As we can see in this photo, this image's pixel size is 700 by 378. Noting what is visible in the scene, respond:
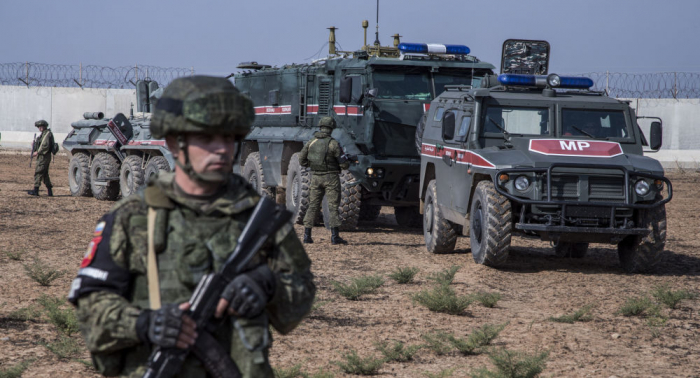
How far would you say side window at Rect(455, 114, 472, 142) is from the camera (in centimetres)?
1025

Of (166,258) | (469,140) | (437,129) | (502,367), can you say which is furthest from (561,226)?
(166,258)

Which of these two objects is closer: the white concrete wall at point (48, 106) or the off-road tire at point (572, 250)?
the off-road tire at point (572, 250)

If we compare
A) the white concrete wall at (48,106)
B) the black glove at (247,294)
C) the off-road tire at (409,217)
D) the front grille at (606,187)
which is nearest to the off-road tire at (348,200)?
the off-road tire at (409,217)

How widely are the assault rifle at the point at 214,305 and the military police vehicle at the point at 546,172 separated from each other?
704cm

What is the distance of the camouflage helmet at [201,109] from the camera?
8.07ft

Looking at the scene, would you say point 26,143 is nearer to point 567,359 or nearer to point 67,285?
point 67,285

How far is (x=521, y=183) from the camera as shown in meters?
9.36

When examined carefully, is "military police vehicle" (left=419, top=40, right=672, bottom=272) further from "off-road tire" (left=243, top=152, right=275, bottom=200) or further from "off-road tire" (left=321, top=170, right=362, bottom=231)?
"off-road tire" (left=243, top=152, right=275, bottom=200)

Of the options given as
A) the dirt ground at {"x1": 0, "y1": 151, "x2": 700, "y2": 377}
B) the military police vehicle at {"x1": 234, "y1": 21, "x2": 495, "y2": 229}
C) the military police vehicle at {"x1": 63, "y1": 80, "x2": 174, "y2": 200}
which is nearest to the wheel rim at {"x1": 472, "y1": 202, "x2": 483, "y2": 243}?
the dirt ground at {"x1": 0, "y1": 151, "x2": 700, "y2": 377}

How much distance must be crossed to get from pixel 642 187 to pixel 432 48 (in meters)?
5.06

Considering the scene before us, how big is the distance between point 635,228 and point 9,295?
6.65 metres

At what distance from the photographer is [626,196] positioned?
9.34m

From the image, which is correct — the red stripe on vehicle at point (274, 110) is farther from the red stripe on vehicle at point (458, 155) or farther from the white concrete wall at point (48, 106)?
the white concrete wall at point (48, 106)

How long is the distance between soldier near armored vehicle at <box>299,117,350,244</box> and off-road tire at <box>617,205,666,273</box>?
13.2ft
